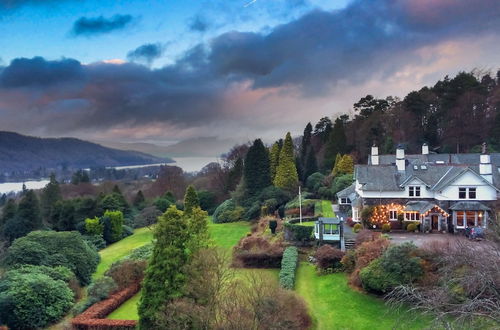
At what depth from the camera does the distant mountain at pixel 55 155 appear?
136 meters

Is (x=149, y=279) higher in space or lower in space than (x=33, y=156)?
lower

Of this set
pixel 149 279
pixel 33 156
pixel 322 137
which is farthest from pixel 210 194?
pixel 33 156

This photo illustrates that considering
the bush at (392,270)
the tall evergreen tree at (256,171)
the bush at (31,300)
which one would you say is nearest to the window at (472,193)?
the bush at (392,270)

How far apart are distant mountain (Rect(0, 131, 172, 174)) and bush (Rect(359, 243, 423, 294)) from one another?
139 meters

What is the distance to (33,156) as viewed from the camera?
478 ft

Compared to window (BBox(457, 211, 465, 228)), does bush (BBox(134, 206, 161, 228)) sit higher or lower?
lower

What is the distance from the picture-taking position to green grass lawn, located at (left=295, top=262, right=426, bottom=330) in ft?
53.2

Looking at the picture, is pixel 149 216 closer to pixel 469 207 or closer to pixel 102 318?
pixel 102 318

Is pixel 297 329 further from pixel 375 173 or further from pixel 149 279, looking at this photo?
pixel 375 173

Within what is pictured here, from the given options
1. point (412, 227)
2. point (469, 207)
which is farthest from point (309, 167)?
point (469, 207)

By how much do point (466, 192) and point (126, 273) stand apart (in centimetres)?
2375

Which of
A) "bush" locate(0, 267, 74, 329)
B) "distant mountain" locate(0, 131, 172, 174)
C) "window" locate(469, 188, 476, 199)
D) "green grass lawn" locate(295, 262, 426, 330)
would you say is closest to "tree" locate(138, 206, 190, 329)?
"green grass lawn" locate(295, 262, 426, 330)

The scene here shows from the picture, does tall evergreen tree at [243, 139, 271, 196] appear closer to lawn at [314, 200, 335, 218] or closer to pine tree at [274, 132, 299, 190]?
pine tree at [274, 132, 299, 190]

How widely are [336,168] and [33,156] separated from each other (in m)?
136
